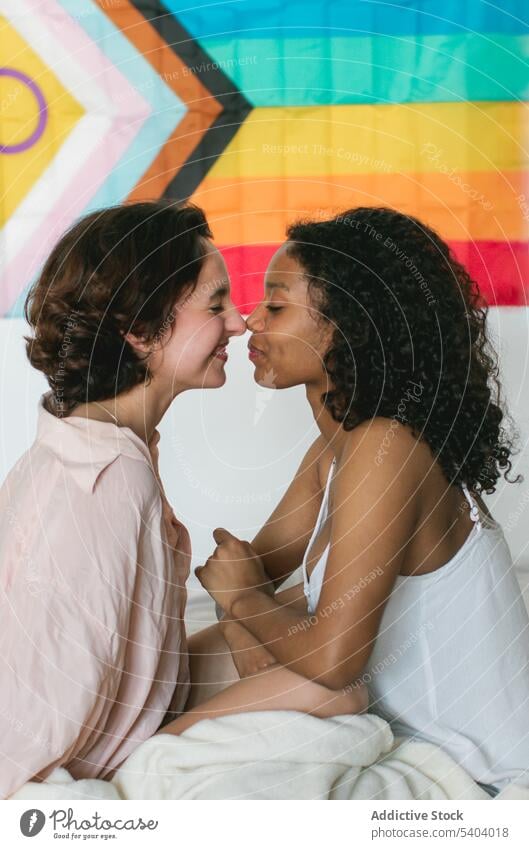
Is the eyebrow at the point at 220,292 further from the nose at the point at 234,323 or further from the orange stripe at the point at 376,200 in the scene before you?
the orange stripe at the point at 376,200

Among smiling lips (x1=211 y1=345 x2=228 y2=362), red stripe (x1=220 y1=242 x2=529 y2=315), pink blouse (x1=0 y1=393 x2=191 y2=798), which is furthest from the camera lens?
red stripe (x1=220 y1=242 x2=529 y2=315)

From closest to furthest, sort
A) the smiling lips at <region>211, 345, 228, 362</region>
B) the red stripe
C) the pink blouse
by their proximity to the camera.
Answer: the pink blouse, the smiling lips at <region>211, 345, 228, 362</region>, the red stripe

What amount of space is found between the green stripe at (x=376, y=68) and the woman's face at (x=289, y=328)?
17cm

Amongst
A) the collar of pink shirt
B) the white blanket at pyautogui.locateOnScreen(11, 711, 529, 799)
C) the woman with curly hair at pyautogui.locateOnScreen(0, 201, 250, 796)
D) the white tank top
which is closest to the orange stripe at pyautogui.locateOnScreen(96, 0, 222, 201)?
the woman with curly hair at pyautogui.locateOnScreen(0, 201, 250, 796)

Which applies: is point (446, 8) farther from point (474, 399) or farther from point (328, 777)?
point (328, 777)

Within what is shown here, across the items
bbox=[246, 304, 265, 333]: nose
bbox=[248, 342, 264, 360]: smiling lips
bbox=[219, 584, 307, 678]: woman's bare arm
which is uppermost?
bbox=[246, 304, 265, 333]: nose

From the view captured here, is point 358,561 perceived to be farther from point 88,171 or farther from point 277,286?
point 88,171

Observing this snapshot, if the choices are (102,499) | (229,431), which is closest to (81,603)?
(102,499)

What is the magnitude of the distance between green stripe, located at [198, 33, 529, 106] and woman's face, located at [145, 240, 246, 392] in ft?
0.64

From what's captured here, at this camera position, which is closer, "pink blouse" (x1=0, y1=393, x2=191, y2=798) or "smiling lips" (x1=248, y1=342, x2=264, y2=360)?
"pink blouse" (x1=0, y1=393, x2=191, y2=798)

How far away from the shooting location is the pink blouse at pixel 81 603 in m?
0.77

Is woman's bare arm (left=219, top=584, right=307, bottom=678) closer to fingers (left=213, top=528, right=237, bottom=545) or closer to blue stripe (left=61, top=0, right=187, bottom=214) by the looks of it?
fingers (left=213, top=528, right=237, bottom=545)

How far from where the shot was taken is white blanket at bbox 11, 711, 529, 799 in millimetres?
799

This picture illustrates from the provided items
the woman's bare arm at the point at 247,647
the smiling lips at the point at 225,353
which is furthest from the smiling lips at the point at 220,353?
the woman's bare arm at the point at 247,647
